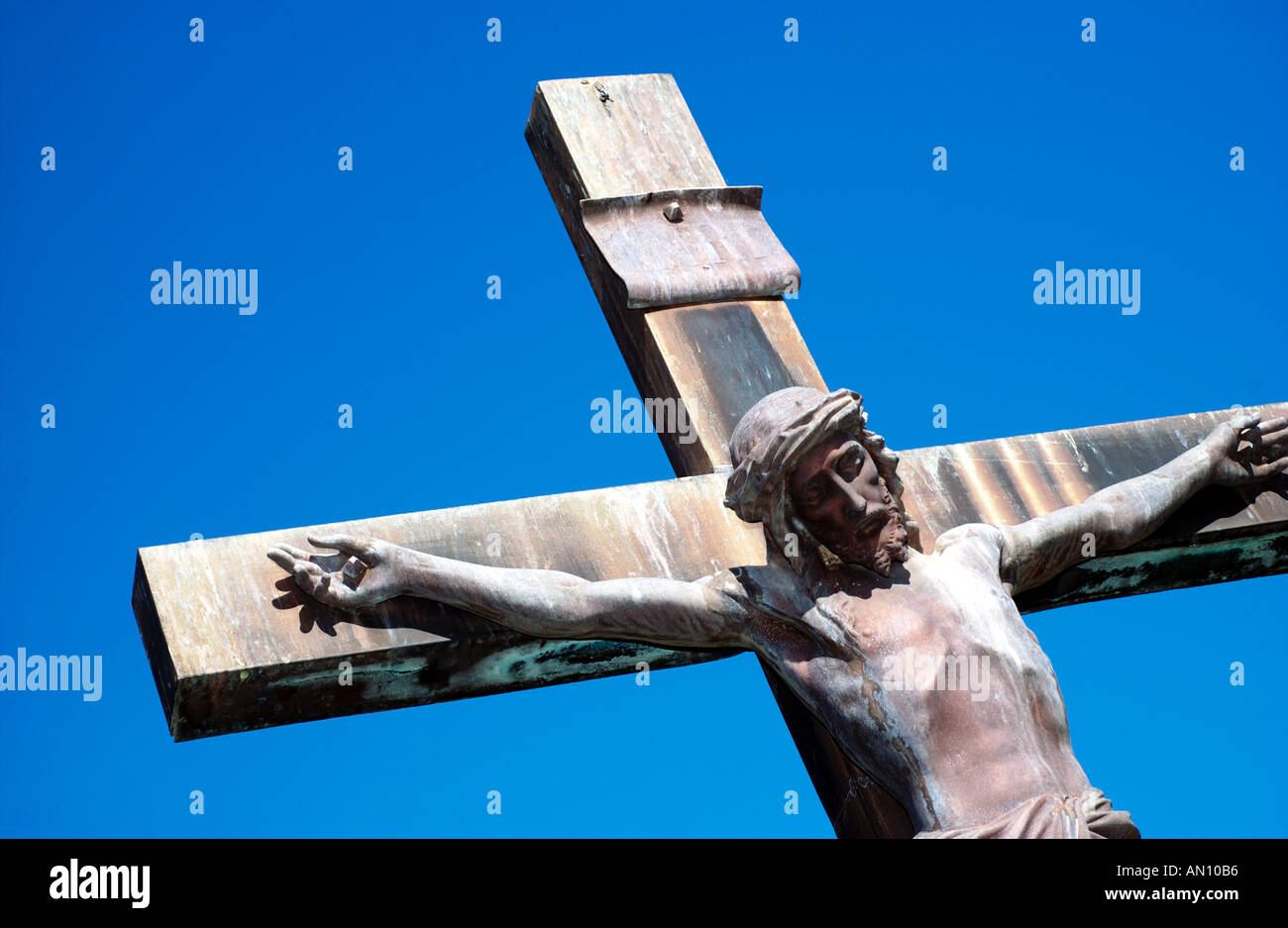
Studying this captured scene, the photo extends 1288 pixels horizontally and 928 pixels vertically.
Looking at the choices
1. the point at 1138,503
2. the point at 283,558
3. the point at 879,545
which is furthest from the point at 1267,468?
the point at 283,558

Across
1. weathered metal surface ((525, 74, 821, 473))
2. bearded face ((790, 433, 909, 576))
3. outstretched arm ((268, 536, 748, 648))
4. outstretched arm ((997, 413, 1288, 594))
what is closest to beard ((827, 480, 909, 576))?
bearded face ((790, 433, 909, 576))

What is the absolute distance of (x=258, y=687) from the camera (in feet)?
22.4

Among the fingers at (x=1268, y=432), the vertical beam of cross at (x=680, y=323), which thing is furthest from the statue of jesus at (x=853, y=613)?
the fingers at (x=1268, y=432)

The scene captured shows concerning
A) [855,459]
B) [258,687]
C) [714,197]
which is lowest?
[258,687]

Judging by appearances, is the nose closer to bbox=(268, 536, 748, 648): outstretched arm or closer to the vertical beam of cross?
bbox=(268, 536, 748, 648): outstretched arm

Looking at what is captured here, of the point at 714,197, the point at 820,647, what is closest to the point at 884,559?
the point at 820,647

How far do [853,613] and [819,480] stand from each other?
1.30 ft

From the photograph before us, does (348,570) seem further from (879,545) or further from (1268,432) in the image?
(1268,432)

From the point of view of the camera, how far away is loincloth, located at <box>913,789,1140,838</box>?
21.2 feet

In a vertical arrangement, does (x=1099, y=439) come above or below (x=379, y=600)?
above

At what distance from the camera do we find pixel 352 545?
6.96 m
